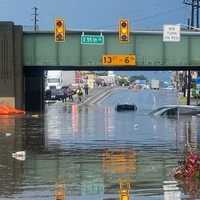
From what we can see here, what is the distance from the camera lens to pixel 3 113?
6116 cm

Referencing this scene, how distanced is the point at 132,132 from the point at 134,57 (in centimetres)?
2975

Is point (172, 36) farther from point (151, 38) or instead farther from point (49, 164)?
point (49, 164)

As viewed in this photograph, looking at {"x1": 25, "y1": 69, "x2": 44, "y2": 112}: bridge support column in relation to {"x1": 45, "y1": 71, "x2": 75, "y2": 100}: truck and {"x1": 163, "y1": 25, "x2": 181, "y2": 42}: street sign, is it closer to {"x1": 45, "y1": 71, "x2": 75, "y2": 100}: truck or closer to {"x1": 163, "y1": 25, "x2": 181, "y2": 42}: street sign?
{"x1": 163, "y1": 25, "x2": 181, "y2": 42}: street sign

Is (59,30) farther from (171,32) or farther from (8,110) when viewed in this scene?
(8,110)

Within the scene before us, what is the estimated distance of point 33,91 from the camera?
2879 inches

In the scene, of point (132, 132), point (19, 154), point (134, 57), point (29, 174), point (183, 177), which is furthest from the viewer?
point (134, 57)

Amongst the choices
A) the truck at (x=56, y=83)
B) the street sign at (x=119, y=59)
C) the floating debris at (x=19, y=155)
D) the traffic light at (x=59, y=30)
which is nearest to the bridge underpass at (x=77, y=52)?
the street sign at (x=119, y=59)

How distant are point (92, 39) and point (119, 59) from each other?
304cm

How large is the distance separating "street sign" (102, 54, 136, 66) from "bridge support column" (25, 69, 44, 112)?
974cm

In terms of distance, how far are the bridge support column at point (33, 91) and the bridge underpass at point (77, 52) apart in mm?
5606

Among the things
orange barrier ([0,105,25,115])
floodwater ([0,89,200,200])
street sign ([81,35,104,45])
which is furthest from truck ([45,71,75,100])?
floodwater ([0,89,200,200])

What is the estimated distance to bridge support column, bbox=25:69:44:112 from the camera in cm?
7175

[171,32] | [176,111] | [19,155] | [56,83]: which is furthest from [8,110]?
[56,83]

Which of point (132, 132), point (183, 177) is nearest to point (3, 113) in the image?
point (132, 132)
